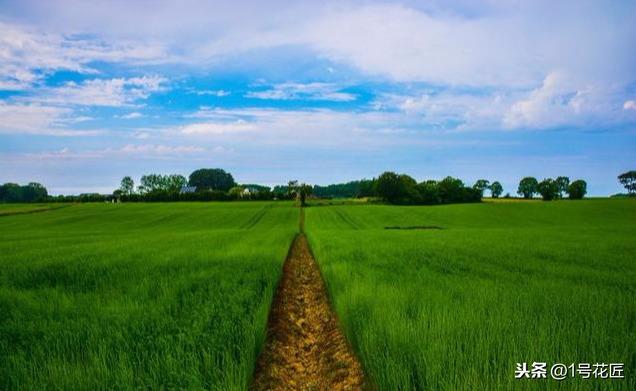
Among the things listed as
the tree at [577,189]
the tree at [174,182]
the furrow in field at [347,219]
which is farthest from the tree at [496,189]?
the tree at [174,182]

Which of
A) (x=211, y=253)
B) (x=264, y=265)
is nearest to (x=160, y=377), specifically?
(x=264, y=265)

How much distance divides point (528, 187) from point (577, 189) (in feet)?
62.0

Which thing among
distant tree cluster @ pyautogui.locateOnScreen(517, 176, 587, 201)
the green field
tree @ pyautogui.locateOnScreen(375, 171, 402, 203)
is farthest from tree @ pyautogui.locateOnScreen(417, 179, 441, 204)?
the green field

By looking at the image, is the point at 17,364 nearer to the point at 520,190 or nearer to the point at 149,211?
the point at 149,211

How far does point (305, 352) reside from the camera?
22.2 feet

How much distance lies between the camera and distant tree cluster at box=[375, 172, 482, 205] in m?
107

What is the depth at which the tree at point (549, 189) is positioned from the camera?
4675 inches

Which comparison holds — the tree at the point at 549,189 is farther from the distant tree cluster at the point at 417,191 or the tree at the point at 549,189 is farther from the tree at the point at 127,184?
the tree at the point at 127,184

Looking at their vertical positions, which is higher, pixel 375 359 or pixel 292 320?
pixel 375 359

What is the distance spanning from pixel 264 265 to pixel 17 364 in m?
9.20

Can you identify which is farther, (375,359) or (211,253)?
(211,253)

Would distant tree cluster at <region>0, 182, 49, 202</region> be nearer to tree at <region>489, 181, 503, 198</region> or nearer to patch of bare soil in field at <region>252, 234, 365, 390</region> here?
patch of bare soil in field at <region>252, 234, 365, 390</region>

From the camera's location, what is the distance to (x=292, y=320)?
869 cm

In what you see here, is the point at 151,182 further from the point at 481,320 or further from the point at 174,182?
the point at 481,320
